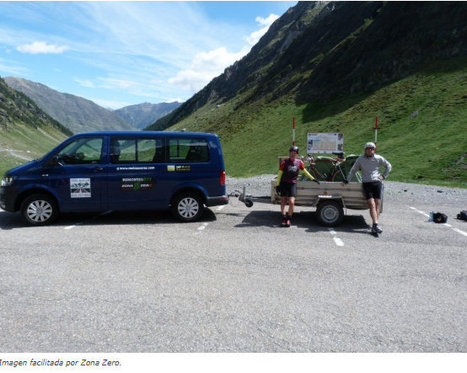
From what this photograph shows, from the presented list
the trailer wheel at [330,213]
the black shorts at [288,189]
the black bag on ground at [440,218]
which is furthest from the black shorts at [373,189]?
the black bag on ground at [440,218]

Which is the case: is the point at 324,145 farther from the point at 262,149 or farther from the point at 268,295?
the point at 262,149

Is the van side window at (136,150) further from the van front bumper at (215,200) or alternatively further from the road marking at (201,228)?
the road marking at (201,228)

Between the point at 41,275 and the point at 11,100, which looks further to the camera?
the point at 11,100

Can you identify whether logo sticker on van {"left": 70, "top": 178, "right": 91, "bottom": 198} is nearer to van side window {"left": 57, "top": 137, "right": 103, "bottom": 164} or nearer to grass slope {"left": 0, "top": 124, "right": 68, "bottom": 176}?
van side window {"left": 57, "top": 137, "right": 103, "bottom": 164}

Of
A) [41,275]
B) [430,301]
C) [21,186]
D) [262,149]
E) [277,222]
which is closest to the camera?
[430,301]

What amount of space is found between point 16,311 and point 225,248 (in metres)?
3.73

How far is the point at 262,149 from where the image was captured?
50094mm

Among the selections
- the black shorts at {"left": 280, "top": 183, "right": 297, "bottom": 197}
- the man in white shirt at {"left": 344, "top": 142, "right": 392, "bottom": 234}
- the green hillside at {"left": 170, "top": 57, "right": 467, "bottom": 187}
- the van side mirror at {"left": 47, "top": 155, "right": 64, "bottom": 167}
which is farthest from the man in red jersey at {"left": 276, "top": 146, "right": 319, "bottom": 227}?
the green hillside at {"left": 170, "top": 57, "right": 467, "bottom": 187}

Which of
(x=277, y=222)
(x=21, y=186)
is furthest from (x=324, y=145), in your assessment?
(x=21, y=186)

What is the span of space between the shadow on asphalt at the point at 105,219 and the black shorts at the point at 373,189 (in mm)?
4147

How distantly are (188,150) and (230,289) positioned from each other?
5.07 m

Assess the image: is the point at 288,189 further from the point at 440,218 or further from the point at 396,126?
the point at 396,126

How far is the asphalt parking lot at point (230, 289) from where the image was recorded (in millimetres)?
3671

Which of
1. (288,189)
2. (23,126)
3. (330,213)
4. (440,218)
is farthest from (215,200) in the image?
(23,126)
